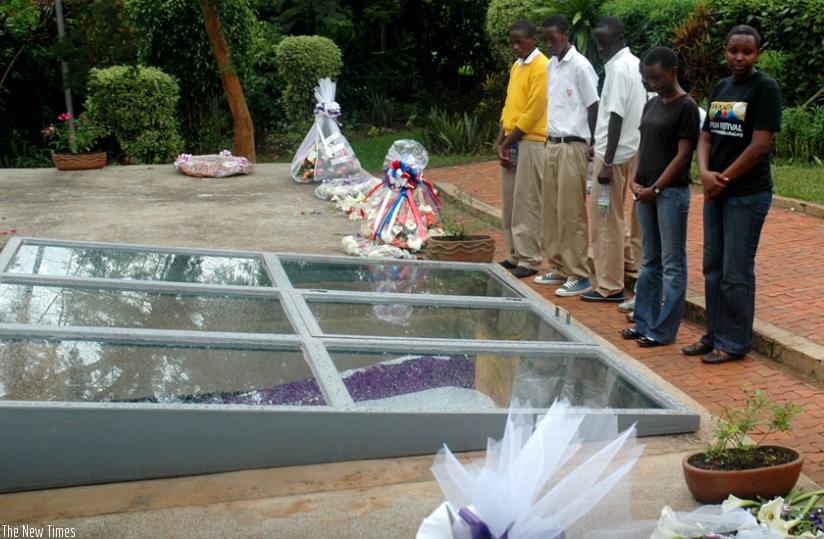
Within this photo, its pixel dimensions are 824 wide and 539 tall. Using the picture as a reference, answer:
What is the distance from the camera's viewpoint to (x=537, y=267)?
7.36 m

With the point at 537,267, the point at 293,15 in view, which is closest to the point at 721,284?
the point at 537,267

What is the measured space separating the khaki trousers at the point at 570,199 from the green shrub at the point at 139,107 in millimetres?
8166

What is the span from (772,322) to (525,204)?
2.18 metres

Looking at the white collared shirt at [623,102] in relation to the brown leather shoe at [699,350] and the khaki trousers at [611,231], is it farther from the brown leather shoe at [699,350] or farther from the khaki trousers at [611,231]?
the brown leather shoe at [699,350]

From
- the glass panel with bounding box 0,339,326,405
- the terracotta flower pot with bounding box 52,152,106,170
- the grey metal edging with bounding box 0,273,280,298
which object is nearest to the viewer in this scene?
the glass panel with bounding box 0,339,326,405

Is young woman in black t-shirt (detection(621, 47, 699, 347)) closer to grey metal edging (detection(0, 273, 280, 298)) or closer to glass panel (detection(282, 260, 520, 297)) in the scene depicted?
glass panel (detection(282, 260, 520, 297))

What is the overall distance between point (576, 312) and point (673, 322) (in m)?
0.88

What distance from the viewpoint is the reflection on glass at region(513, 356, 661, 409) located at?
12.4 ft

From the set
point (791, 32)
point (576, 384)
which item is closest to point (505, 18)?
point (791, 32)

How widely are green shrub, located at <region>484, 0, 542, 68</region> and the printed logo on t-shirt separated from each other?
9.29m

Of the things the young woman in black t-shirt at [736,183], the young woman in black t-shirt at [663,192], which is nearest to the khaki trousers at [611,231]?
the young woman in black t-shirt at [663,192]

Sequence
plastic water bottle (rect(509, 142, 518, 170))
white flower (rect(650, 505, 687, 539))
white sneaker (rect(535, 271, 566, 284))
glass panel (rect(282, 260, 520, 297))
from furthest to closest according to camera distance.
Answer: plastic water bottle (rect(509, 142, 518, 170)) < white sneaker (rect(535, 271, 566, 284)) < glass panel (rect(282, 260, 520, 297)) < white flower (rect(650, 505, 687, 539))

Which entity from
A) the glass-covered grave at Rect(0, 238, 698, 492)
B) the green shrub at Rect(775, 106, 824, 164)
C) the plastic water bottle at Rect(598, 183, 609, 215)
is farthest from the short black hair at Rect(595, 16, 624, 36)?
the green shrub at Rect(775, 106, 824, 164)

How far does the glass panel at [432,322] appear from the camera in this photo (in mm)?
4391
